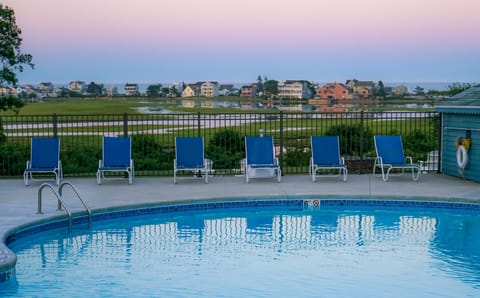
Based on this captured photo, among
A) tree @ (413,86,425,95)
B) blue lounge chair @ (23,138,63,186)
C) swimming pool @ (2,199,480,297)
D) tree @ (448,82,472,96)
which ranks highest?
tree @ (413,86,425,95)

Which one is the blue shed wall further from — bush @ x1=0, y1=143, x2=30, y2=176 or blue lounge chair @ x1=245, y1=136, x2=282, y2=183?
bush @ x1=0, y1=143, x2=30, y2=176

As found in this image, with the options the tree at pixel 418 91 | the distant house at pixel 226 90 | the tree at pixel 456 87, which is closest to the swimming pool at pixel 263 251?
the tree at pixel 456 87

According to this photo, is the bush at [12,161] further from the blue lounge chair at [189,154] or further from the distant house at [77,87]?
the distant house at [77,87]

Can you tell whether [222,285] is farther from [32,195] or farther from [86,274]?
[32,195]

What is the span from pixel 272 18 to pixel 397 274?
18.9 m

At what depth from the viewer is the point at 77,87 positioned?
39.7 meters

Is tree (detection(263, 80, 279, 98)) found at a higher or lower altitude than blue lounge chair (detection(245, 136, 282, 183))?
higher

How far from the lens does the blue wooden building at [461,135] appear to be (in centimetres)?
1124

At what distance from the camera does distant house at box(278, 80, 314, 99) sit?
144 ft

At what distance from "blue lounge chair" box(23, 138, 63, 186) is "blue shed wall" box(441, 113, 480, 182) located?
24.2 feet

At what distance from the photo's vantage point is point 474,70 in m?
26.8

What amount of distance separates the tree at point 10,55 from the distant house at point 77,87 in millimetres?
25119

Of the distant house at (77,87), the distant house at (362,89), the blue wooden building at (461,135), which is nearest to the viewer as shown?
the blue wooden building at (461,135)

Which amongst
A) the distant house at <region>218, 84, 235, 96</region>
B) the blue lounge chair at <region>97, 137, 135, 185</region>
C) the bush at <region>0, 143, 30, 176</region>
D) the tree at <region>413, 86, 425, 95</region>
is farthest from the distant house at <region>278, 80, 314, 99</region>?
the blue lounge chair at <region>97, 137, 135, 185</region>
